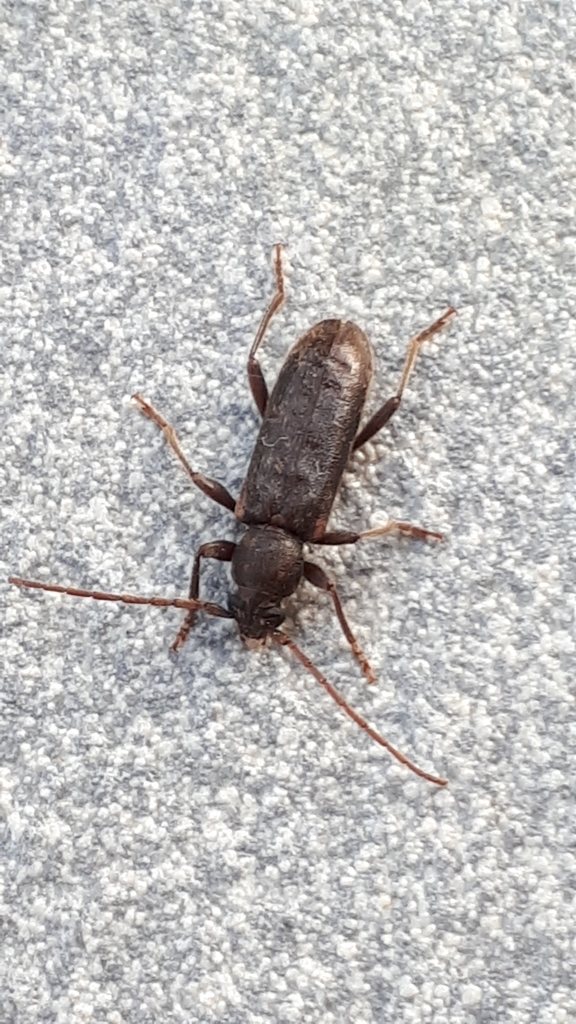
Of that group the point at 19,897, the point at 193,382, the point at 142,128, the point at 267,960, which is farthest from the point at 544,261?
the point at 19,897

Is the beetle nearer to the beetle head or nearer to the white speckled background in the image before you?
the beetle head

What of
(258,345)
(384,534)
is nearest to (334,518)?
(384,534)

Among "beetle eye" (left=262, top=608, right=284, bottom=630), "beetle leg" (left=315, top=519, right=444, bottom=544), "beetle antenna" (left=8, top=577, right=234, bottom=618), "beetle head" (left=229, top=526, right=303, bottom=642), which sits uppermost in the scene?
"beetle leg" (left=315, top=519, right=444, bottom=544)

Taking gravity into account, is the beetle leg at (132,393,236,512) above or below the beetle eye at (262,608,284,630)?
above

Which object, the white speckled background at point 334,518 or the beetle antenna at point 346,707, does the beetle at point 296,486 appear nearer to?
the beetle antenna at point 346,707

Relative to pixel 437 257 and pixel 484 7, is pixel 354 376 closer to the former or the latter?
pixel 437 257

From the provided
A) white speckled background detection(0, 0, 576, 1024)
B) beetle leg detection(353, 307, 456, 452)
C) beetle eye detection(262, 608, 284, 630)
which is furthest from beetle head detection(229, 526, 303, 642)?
beetle leg detection(353, 307, 456, 452)
